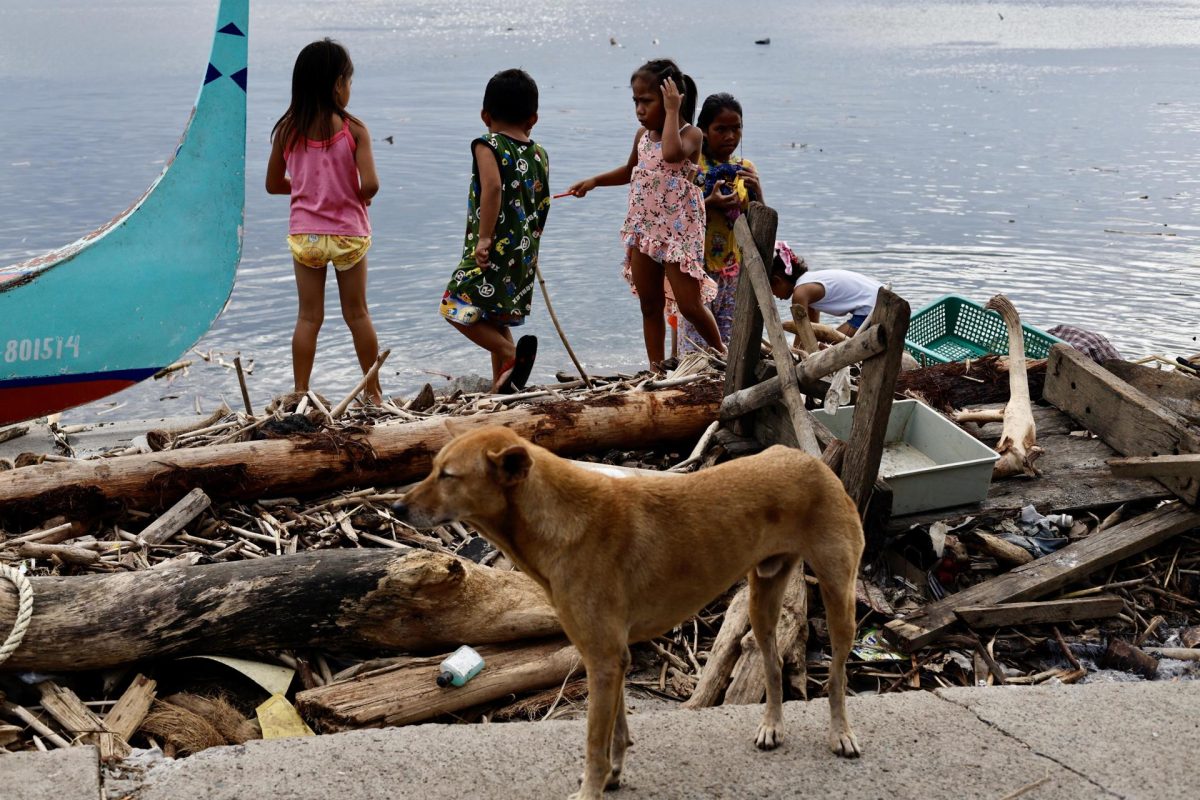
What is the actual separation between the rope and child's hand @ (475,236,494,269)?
12.9 ft

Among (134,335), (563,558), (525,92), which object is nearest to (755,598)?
(563,558)

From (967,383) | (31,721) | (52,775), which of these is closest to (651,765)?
(52,775)

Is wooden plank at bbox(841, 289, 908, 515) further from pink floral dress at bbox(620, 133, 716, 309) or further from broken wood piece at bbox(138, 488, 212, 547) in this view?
broken wood piece at bbox(138, 488, 212, 547)

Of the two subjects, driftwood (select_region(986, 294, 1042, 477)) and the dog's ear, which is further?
driftwood (select_region(986, 294, 1042, 477))

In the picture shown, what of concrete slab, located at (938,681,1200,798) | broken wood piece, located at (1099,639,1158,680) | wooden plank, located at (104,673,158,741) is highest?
concrete slab, located at (938,681,1200,798)

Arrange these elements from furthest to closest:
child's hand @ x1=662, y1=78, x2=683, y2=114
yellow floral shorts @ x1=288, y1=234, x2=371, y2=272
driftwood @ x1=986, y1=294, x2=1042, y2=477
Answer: yellow floral shorts @ x1=288, y1=234, x2=371, y2=272, child's hand @ x1=662, y1=78, x2=683, y2=114, driftwood @ x1=986, y1=294, x2=1042, y2=477

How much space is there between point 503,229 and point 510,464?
4.78 meters

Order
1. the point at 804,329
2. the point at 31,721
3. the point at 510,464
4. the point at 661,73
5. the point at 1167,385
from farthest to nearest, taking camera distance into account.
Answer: the point at 661,73 → the point at 1167,385 → the point at 804,329 → the point at 31,721 → the point at 510,464

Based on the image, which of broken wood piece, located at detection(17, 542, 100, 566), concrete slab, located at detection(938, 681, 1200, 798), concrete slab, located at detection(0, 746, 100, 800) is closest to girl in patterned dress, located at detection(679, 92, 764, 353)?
concrete slab, located at detection(938, 681, 1200, 798)

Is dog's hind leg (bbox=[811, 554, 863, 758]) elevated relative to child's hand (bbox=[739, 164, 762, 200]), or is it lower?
lower

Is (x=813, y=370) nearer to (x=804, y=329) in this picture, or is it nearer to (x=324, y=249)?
(x=804, y=329)

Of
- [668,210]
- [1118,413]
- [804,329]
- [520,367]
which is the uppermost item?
[668,210]

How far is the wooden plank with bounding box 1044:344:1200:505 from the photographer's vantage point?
5.96 metres

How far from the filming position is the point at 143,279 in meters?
8.13
